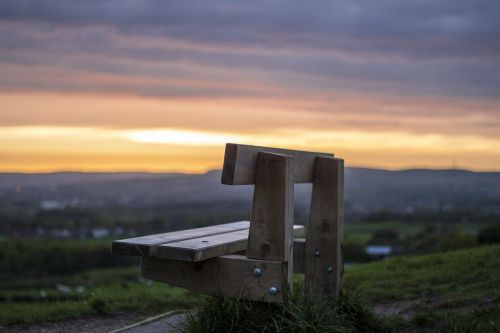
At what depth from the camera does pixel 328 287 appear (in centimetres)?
551

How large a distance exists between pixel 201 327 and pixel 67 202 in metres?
123

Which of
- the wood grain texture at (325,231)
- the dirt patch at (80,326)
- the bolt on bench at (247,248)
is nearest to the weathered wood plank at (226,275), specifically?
the bolt on bench at (247,248)

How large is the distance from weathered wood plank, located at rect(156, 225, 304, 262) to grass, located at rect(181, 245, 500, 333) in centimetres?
40

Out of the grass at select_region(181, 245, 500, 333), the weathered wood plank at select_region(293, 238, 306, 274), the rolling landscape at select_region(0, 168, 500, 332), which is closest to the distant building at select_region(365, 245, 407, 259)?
the rolling landscape at select_region(0, 168, 500, 332)

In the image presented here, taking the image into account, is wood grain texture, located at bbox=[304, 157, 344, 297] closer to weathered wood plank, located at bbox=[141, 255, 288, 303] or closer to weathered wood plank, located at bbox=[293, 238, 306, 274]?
weathered wood plank, located at bbox=[293, 238, 306, 274]

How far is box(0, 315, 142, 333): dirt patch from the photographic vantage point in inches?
243

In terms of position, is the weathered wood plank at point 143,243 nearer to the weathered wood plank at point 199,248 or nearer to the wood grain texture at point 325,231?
the weathered wood plank at point 199,248

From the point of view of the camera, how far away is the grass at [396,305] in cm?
459

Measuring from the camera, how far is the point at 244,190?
424 ft

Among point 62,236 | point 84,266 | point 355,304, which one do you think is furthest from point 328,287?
point 62,236

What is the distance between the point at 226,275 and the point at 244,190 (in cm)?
12464

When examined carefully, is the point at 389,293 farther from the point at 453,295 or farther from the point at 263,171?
the point at 263,171

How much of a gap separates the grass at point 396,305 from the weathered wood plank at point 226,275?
106mm

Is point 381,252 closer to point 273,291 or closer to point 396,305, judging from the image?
point 396,305
